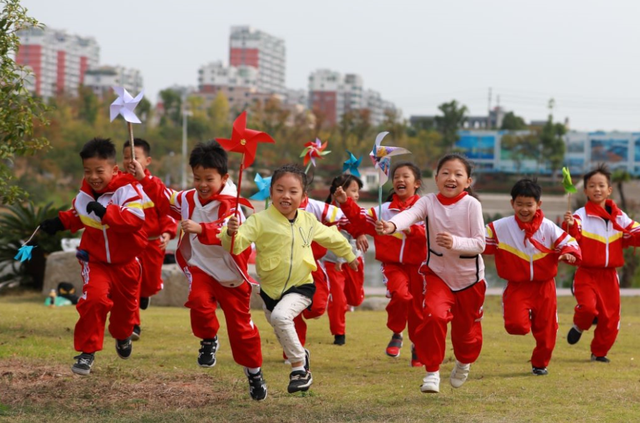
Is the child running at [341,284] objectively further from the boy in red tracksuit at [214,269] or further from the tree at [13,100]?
the tree at [13,100]

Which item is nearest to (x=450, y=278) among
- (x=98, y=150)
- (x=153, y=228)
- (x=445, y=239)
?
(x=445, y=239)

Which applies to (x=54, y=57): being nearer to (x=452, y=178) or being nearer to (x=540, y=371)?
(x=540, y=371)

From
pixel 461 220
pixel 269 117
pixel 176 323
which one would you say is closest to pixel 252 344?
pixel 461 220

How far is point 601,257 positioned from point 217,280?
13.3ft

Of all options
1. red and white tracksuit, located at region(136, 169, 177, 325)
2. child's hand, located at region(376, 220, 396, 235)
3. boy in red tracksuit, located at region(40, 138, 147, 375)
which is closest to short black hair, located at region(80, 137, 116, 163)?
boy in red tracksuit, located at region(40, 138, 147, 375)

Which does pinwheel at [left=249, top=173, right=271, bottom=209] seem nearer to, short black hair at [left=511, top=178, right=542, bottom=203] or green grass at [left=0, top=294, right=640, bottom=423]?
green grass at [left=0, top=294, right=640, bottom=423]

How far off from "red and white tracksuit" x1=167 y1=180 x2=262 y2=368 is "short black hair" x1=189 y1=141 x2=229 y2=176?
0.75 ft

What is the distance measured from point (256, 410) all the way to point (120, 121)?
62758 millimetres

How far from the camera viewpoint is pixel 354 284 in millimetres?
10602

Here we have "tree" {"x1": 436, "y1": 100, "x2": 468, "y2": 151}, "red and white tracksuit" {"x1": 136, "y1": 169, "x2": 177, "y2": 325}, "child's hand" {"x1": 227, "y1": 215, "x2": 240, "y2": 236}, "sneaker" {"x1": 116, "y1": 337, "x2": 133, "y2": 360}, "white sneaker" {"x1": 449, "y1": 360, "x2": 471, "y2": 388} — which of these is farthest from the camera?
"tree" {"x1": 436, "y1": 100, "x2": 468, "y2": 151}

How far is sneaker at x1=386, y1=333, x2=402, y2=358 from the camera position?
9.45 m

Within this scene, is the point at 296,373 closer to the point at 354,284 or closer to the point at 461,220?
the point at 461,220

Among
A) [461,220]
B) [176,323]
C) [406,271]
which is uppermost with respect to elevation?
[461,220]

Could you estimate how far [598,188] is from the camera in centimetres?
934
